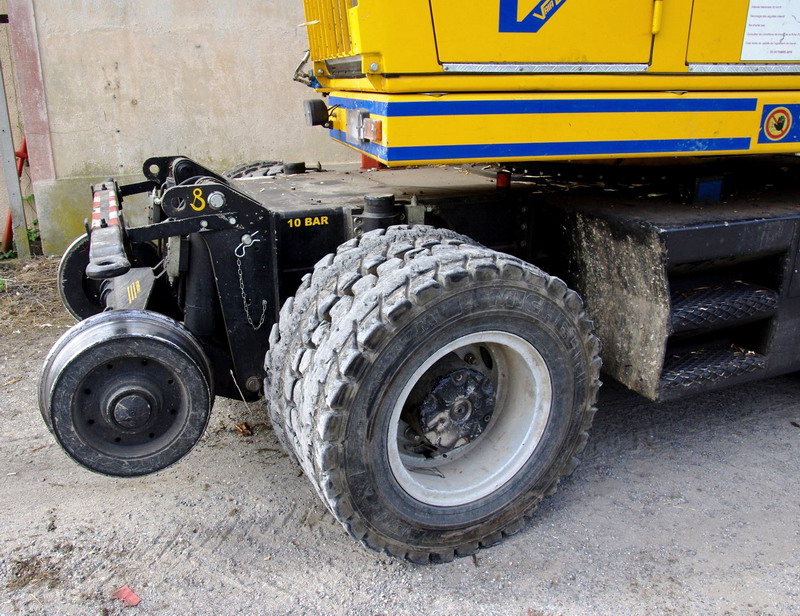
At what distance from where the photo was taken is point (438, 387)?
286cm

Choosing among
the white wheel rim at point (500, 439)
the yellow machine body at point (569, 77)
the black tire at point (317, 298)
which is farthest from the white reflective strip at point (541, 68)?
the white wheel rim at point (500, 439)

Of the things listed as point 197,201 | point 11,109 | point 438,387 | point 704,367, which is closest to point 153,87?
point 11,109

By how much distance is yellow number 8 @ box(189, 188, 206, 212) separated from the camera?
2881 mm

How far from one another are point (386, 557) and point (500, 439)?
2.30ft

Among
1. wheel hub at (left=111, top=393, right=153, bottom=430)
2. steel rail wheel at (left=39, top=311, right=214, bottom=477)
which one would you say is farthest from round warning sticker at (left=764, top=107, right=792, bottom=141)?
wheel hub at (left=111, top=393, right=153, bottom=430)

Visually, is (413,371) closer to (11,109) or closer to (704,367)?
(704,367)

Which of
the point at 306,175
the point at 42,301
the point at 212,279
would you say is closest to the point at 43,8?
the point at 42,301

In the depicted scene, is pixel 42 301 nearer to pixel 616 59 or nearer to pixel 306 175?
pixel 306 175

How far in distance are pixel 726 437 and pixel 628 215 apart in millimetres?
1529

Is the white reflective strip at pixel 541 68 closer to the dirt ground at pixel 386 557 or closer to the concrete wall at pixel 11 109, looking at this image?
the dirt ground at pixel 386 557

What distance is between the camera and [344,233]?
336 centimetres

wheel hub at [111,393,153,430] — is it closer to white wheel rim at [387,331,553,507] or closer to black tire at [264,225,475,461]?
black tire at [264,225,475,461]

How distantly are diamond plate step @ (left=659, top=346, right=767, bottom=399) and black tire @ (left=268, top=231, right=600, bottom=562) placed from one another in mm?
554

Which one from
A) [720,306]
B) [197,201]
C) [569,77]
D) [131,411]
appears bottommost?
[131,411]
